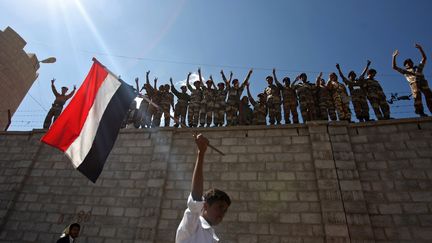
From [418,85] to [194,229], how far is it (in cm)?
742

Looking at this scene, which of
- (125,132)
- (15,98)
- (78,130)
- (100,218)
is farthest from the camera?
(15,98)

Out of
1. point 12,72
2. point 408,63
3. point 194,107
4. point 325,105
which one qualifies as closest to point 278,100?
point 325,105

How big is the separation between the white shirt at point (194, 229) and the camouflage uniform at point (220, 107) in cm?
606

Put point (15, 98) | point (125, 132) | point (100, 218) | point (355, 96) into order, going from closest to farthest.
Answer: point (100, 218)
point (355, 96)
point (125, 132)
point (15, 98)

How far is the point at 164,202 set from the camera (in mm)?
6715

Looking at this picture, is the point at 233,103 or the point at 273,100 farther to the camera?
the point at 233,103

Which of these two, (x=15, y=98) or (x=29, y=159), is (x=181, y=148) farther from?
(x=15, y=98)

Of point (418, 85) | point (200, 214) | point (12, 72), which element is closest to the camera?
point (200, 214)

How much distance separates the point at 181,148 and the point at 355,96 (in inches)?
188

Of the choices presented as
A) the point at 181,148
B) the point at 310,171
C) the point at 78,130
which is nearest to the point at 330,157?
the point at 310,171

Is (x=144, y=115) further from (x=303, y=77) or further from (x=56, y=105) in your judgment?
(x=303, y=77)

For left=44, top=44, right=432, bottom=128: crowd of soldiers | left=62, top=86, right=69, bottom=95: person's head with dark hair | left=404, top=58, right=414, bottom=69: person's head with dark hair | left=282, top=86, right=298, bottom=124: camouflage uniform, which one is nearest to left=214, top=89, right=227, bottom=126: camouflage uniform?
left=44, top=44, right=432, bottom=128: crowd of soldiers

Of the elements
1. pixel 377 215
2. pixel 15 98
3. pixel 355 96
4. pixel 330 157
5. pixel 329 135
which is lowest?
pixel 377 215

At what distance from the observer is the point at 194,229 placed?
191cm
